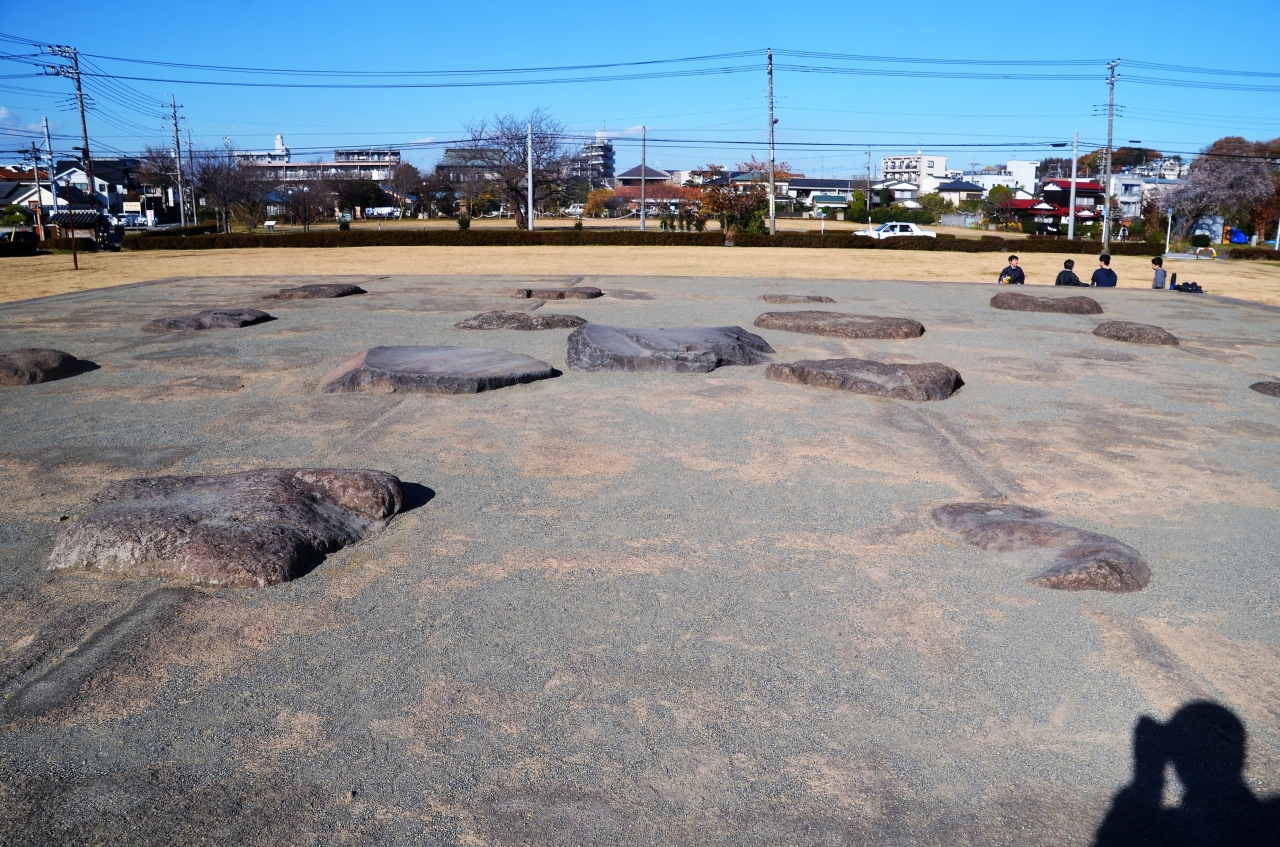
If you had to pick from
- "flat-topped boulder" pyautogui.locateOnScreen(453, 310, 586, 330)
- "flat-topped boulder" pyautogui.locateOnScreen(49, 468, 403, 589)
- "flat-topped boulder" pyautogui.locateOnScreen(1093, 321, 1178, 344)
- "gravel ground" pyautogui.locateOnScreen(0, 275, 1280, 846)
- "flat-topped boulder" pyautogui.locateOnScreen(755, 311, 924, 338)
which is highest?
"flat-topped boulder" pyautogui.locateOnScreen(453, 310, 586, 330)

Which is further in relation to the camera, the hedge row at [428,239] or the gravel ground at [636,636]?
the hedge row at [428,239]

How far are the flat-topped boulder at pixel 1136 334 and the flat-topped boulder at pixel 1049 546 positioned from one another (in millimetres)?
7048

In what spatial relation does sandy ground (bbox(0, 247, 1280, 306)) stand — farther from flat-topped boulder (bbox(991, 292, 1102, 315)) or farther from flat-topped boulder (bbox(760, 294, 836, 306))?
flat-topped boulder (bbox(991, 292, 1102, 315))

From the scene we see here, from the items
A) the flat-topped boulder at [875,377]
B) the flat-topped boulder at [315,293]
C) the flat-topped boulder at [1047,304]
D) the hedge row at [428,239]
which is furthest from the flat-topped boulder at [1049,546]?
the hedge row at [428,239]

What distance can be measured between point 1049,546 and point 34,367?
7.83 metres

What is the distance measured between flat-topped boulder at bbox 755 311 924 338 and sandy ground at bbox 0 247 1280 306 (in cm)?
1076

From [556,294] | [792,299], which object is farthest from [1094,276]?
[556,294]

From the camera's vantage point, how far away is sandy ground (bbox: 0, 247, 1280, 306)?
72.3 ft

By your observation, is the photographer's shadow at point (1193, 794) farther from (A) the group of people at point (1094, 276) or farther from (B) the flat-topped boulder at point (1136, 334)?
(A) the group of people at point (1094, 276)

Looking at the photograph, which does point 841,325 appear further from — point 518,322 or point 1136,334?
point 518,322

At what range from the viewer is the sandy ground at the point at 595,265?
22.0 m

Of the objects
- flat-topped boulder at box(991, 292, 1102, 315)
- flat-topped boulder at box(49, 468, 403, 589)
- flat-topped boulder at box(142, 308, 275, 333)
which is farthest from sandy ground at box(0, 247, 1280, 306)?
flat-topped boulder at box(49, 468, 403, 589)

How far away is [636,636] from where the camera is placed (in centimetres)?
335

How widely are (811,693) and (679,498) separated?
6.67ft
